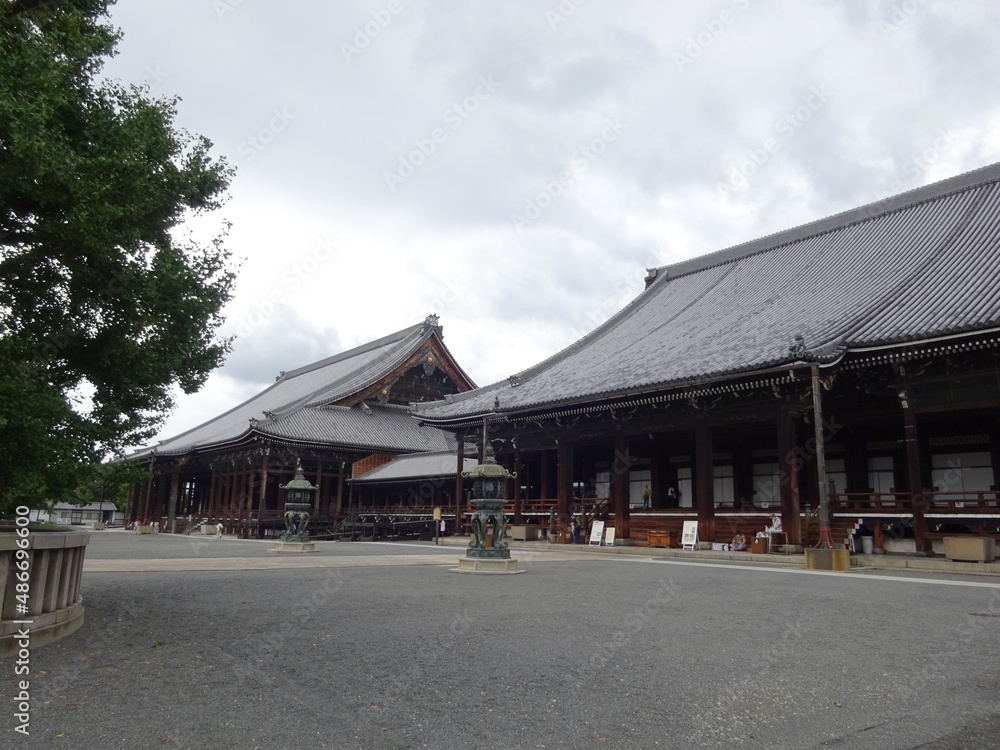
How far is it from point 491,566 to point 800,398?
943 centimetres

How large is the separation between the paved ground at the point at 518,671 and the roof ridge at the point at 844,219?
18.4 m

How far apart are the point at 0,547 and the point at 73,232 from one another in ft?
8.84

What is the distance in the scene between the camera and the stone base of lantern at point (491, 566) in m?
12.9

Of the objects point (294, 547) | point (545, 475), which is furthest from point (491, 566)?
point (545, 475)

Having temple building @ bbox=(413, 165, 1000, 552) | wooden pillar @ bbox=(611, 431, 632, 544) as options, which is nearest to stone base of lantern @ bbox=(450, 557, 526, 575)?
temple building @ bbox=(413, 165, 1000, 552)

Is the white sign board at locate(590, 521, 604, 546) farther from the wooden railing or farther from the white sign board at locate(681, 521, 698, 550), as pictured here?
the wooden railing

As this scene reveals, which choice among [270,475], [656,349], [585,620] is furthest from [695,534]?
[270,475]

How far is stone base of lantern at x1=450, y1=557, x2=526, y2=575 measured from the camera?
12906 millimetres

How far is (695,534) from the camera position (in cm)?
1938

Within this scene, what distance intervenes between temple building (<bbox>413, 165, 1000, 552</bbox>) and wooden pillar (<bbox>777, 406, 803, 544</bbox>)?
0.14ft

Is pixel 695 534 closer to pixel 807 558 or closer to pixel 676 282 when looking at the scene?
pixel 807 558

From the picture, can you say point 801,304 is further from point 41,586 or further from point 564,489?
point 41,586

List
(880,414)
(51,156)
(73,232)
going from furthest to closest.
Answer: (880,414)
(73,232)
(51,156)

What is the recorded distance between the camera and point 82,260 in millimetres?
6414
